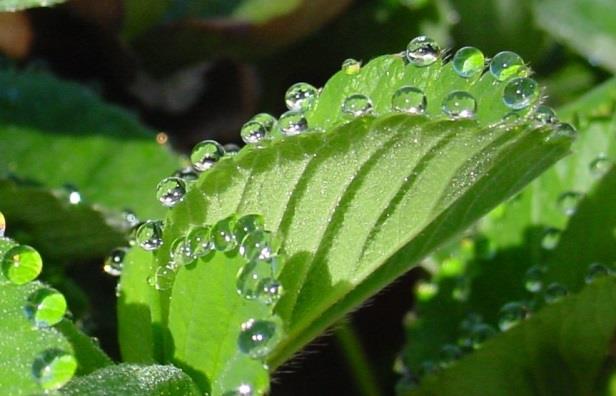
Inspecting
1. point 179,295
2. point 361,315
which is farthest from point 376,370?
point 179,295

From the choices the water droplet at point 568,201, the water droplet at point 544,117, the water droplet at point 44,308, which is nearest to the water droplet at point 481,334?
the water droplet at point 568,201

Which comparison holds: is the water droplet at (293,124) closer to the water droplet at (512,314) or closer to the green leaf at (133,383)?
the green leaf at (133,383)

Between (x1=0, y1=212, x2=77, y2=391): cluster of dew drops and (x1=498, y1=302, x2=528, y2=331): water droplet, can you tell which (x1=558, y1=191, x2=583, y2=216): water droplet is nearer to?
(x1=498, y1=302, x2=528, y2=331): water droplet

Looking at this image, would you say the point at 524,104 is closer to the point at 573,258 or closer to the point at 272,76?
the point at 573,258

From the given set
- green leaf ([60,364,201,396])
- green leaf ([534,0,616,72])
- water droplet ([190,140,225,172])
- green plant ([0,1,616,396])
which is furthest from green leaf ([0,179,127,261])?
green leaf ([534,0,616,72])

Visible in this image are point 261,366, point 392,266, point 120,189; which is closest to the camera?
point 261,366
